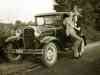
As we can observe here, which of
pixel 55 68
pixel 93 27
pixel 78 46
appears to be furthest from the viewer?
pixel 93 27

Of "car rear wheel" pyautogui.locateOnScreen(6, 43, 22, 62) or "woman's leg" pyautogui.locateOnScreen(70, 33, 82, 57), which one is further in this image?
"woman's leg" pyautogui.locateOnScreen(70, 33, 82, 57)

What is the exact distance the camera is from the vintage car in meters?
1.89

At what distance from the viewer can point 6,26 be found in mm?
1854

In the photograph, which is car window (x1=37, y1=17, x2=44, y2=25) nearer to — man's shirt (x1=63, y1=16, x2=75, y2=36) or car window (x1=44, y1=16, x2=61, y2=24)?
car window (x1=44, y1=16, x2=61, y2=24)

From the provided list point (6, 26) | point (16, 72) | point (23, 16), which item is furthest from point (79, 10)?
point (16, 72)

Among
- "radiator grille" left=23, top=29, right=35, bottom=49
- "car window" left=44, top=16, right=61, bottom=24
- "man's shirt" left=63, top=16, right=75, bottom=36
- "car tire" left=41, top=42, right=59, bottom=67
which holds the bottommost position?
"car tire" left=41, top=42, right=59, bottom=67

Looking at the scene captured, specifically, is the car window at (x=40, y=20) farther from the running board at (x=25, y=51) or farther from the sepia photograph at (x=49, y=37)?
the running board at (x=25, y=51)

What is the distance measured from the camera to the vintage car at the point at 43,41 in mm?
1892

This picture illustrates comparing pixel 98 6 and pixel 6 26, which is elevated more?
pixel 98 6

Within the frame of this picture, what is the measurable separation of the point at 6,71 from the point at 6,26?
437 millimetres

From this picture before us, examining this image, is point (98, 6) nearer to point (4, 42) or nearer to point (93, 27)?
point (93, 27)

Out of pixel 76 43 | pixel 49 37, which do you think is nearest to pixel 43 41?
pixel 49 37

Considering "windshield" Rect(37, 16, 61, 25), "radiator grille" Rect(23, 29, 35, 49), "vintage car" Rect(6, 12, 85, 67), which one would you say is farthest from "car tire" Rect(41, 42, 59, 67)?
"windshield" Rect(37, 16, 61, 25)

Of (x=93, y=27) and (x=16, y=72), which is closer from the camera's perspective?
(x=16, y=72)
